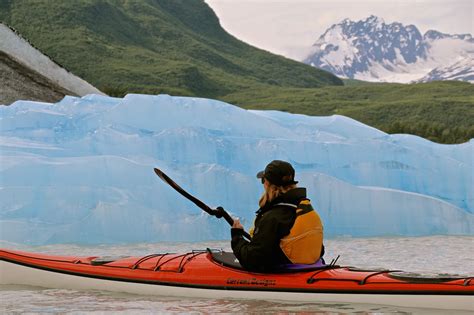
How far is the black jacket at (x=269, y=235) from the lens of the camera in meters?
5.76

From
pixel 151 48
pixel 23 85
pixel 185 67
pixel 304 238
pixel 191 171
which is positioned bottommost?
pixel 304 238

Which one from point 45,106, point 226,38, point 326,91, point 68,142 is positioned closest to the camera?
point 68,142

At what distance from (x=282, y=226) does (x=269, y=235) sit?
11 centimetres

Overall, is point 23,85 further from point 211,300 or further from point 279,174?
point 279,174

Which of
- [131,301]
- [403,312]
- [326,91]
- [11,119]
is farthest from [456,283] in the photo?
[326,91]

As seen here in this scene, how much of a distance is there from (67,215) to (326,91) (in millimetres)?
81293

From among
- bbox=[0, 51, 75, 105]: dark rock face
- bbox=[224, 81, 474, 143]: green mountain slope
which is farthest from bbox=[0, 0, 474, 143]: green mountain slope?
bbox=[0, 51, 75, 105]: dark rock face

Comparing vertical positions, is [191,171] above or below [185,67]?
below

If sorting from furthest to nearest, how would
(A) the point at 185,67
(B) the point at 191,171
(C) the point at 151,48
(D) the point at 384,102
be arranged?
(C) the point at 151,48 < (A) the point at 185,67 < (D) the point at 384,102 < (B) the point at 191,171

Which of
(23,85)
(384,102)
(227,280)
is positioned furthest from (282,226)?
(384,102)

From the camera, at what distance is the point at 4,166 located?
11477 mm

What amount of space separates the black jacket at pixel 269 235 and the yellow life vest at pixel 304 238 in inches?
1.4

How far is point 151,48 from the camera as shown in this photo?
327ft

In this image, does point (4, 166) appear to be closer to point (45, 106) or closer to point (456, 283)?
point (45, 106)
